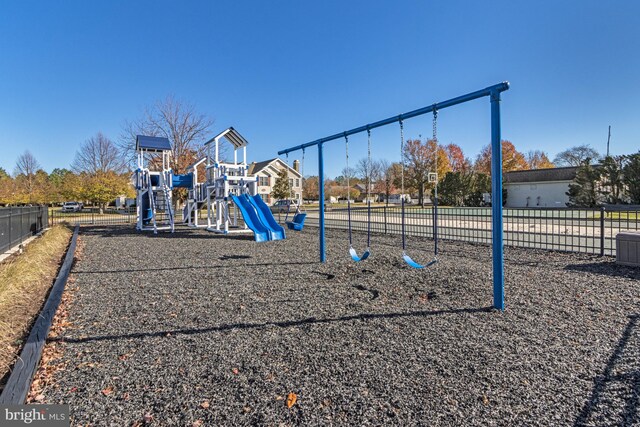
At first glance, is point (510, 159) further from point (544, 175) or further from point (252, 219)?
point (252, 219)

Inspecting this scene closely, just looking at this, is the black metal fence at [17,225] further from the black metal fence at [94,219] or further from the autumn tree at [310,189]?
the autumn tree at [310,189]

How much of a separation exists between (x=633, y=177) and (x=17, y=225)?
34.0 metres

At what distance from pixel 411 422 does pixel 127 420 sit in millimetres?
1813

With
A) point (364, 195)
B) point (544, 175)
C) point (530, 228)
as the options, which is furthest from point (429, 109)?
point (364, 195)

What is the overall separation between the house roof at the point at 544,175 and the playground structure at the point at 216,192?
32.7m

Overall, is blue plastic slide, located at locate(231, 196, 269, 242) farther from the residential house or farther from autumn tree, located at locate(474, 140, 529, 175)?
the residential house

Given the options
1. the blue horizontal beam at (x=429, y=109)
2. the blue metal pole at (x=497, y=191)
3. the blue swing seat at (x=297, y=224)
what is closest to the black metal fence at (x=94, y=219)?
the blue swing seat at (x=297, y=224)

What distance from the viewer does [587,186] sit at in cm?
2756

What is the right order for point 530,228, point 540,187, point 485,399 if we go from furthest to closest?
point 540,187, point 530,228, point 485,399

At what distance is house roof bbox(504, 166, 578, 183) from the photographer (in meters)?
34.7

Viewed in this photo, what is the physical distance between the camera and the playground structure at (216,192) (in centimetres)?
1233

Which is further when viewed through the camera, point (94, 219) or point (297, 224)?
point (94, 219)

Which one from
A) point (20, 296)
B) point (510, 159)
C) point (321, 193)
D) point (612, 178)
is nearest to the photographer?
point (20, 296)

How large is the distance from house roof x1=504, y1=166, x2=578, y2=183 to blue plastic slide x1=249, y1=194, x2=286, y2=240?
1296 inches
